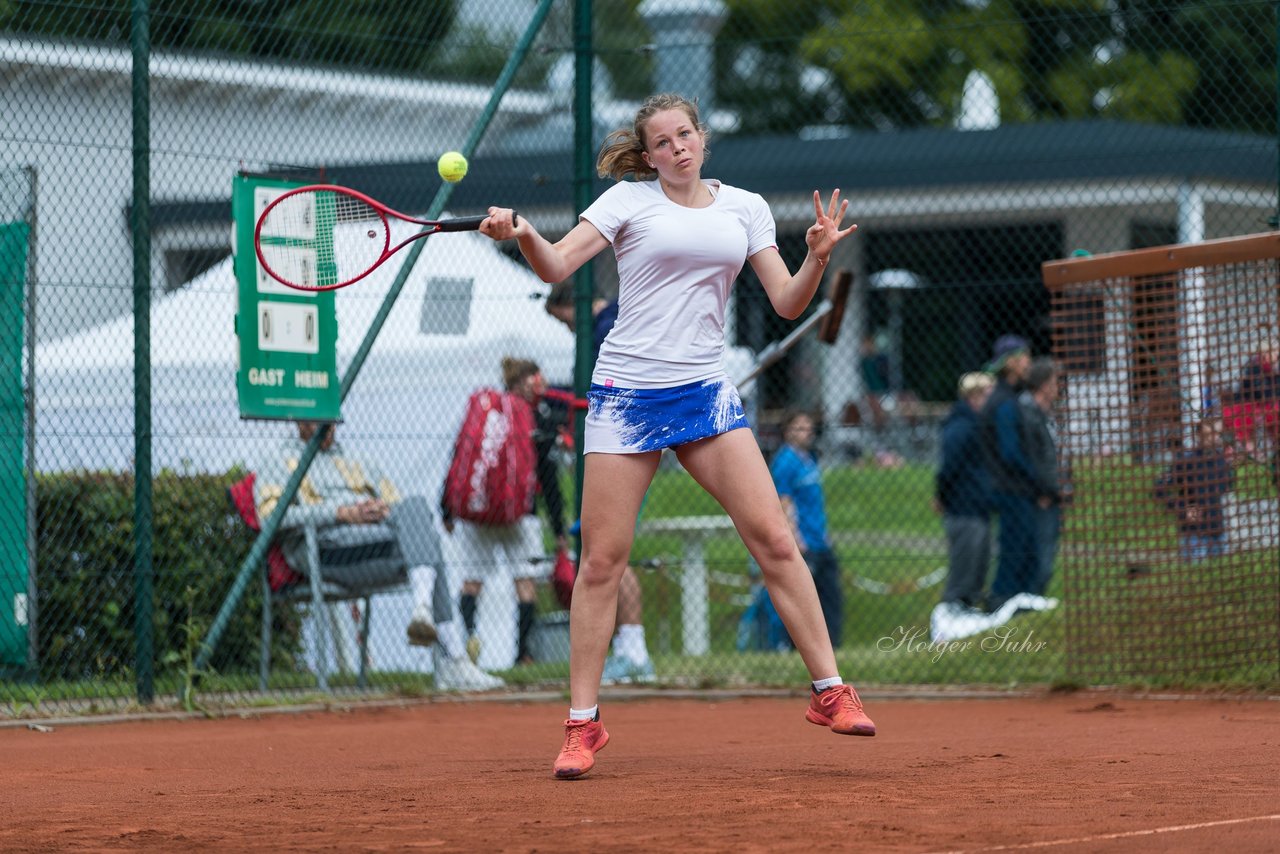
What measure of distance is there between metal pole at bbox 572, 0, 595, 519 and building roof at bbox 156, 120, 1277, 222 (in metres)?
0.17

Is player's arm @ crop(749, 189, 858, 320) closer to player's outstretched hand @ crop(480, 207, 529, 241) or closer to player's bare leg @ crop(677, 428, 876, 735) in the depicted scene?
player's bare leg @ crop(677, 428, 876, 735)

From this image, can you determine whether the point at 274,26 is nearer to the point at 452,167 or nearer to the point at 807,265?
the point at 452,167

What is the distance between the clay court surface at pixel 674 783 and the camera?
4.48 m

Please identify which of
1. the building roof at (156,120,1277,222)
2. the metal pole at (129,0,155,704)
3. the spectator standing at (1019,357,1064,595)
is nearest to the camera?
the metal pole at (129,0,155,704)

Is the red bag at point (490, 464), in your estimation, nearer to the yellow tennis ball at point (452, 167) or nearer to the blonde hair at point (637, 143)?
the blonde hair at point (637, 143)

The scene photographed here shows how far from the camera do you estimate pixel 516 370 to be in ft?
33.8

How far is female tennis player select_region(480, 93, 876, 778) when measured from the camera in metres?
5.73

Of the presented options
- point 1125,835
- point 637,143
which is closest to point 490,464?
point 637,143

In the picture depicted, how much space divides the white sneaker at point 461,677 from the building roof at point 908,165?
95.5 inches

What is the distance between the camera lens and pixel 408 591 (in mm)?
9703

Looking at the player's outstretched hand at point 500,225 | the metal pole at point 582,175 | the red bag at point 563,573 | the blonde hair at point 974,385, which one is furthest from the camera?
the blonde hair at point 974,385

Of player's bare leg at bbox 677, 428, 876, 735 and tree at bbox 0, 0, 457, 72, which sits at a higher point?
tree at bbox 0, 0, 457, 72

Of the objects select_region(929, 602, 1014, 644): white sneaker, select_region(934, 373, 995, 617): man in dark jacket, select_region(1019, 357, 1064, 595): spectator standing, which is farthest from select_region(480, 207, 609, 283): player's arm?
select_region(934, 373, 995, 617): man in dark jacket

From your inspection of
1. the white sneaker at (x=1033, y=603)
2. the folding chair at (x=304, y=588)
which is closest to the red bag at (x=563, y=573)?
the folding chair at (x=304, y=588)
